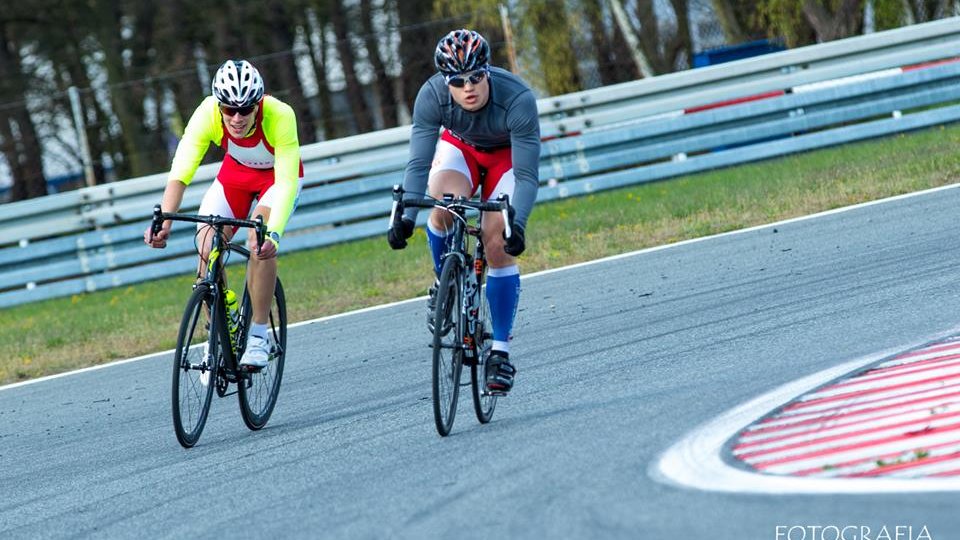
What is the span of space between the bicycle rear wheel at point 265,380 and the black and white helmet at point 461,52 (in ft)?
6.36

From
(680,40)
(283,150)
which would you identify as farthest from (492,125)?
(680,40)

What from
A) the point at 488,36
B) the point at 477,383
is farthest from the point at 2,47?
the point at 477,383

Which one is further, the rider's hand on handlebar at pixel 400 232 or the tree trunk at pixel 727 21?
the tree trunk at pixel 727 21

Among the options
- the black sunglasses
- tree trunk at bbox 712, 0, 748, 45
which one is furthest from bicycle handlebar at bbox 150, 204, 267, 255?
tree trunk at bbox 712, 0, 748, 45

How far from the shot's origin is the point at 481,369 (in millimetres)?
7551

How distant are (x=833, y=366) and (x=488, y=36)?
17.9 meters

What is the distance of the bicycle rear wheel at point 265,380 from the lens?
26.9ft

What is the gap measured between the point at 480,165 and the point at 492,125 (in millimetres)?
452

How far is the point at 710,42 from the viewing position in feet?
93.5

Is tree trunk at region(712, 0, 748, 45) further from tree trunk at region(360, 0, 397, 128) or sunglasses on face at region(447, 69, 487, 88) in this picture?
sunglasses on face at region(447, 69, 487, 88)

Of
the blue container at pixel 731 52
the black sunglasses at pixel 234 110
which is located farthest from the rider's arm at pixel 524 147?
the blue container at pixel 731 52

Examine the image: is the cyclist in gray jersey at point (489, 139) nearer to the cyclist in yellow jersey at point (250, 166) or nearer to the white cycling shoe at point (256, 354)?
the cyclist in yellow jersey at point (250, 166)

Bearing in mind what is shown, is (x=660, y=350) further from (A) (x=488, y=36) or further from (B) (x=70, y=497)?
(A) (x=488, y=36)

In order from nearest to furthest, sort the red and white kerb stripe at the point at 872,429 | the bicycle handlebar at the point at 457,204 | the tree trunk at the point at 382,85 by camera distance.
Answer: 1. the red and white kerb stripe at the point at 872,429
2. the bicycle handlebar at the point at 457,204
3. the tree trunk at the point at 382,85
